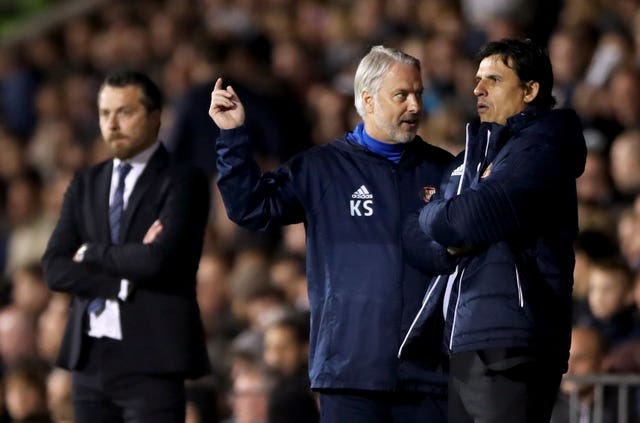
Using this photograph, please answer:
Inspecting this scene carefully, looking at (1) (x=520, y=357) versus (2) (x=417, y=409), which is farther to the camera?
(2) (x=417, y=409)

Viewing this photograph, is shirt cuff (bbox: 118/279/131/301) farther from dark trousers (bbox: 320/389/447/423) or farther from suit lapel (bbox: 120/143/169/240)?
dark trousers (bbox: 320/389/447/423)

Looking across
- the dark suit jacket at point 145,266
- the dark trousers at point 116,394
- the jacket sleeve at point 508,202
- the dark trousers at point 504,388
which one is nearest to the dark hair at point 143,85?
the dark suit jacket at point 145,266

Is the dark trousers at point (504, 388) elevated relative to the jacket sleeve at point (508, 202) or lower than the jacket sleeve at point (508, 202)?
lower

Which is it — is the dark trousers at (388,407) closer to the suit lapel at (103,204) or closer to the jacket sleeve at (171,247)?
the jacket sleeve at (171,247)

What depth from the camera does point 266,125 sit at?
37.3 ft

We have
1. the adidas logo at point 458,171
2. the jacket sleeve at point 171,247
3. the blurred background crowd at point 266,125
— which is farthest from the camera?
the blurred background crowd at point 266,125

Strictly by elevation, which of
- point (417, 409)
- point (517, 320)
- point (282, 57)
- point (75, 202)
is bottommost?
point (417, 409)

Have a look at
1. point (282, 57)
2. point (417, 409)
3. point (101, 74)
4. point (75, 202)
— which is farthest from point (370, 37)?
point (417, 409)

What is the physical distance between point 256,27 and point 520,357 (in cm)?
939

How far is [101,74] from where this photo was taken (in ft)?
49.8

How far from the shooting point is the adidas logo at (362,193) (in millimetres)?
5797

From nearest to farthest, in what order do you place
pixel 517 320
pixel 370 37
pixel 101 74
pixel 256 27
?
1. pixel 517 320
2. pixel 370 37
3. pixel 256 27
4. pixel 101 74

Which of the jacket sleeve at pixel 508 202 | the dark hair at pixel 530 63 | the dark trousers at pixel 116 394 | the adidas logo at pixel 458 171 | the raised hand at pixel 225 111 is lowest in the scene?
the dark trousers at pixel 116 394

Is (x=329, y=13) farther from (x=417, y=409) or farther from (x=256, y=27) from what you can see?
(x=417, y=409)
